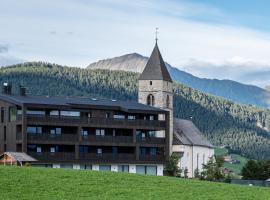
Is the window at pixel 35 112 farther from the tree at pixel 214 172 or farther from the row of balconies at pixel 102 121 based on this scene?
the tree at pixel 214 172

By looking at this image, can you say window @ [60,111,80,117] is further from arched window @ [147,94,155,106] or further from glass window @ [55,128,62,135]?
arched window @ [147,94,155,106]

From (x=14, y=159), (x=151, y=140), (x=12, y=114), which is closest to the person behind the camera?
(x=14, y=159)

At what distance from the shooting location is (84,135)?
100062 millimetres

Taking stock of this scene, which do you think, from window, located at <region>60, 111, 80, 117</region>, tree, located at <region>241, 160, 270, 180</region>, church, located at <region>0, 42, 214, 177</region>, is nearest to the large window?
church, located at <region>0, 42, 214, 177</region>

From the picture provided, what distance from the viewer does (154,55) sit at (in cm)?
12569

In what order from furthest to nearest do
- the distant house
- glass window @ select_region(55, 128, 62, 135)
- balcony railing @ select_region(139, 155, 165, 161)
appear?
balcony railing @ select_region(139, 155, 165, 161) < glass window @ select_region(55, 128, 62, 135) < the distant house

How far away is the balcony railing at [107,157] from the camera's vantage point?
99.9m

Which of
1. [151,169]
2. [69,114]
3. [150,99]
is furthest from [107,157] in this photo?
[150,99]

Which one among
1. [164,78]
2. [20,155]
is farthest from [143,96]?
[20,155]

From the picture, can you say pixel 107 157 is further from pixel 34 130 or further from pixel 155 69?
pixel 155 69

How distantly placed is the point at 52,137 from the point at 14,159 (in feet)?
32.6

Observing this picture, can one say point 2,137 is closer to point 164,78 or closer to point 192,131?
point 164,78

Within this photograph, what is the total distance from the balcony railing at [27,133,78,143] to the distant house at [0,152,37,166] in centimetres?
482

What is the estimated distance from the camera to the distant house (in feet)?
287
